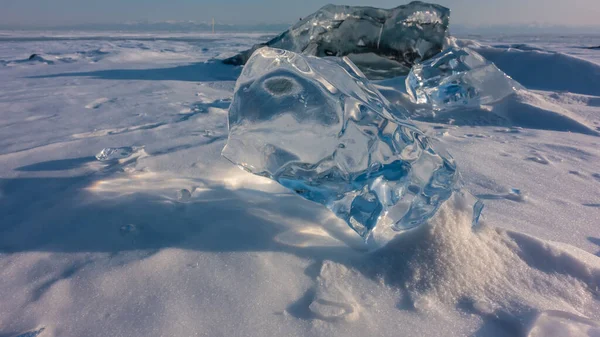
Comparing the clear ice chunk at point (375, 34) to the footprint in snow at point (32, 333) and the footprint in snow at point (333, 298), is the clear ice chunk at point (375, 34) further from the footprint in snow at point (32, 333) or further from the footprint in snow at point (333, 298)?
the footprint in snow at point (32, 333)

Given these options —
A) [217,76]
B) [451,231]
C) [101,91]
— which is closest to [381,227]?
[451,231]

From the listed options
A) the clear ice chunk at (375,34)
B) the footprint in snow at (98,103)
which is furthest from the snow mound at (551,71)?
the footprint in snow at (98,103)

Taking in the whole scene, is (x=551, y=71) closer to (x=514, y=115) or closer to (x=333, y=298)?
(x=514, y=115)

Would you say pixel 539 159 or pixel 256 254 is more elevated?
pixel 539 159

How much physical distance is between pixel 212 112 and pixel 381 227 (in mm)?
1660

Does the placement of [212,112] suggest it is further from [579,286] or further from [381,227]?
[579,286]

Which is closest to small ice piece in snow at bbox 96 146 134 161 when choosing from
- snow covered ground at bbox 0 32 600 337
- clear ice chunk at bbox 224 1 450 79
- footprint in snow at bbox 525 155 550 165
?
snow covered ground at bbox 0 32 600 337

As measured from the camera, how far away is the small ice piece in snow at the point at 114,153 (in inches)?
57.2

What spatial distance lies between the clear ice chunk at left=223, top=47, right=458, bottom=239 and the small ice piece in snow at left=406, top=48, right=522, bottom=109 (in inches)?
72.3

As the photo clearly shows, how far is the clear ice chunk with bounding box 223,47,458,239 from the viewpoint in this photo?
0.96 m

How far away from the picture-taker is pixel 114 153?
1.49m

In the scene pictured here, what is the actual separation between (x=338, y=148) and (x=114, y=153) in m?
0.99

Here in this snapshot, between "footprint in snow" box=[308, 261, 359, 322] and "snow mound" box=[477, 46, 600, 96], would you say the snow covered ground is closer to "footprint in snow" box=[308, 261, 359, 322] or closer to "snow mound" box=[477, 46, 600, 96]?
"footprint in snow" box=[308, 261, 359, 322]

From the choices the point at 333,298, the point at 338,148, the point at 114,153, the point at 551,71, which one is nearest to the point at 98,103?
the point at 114,153
